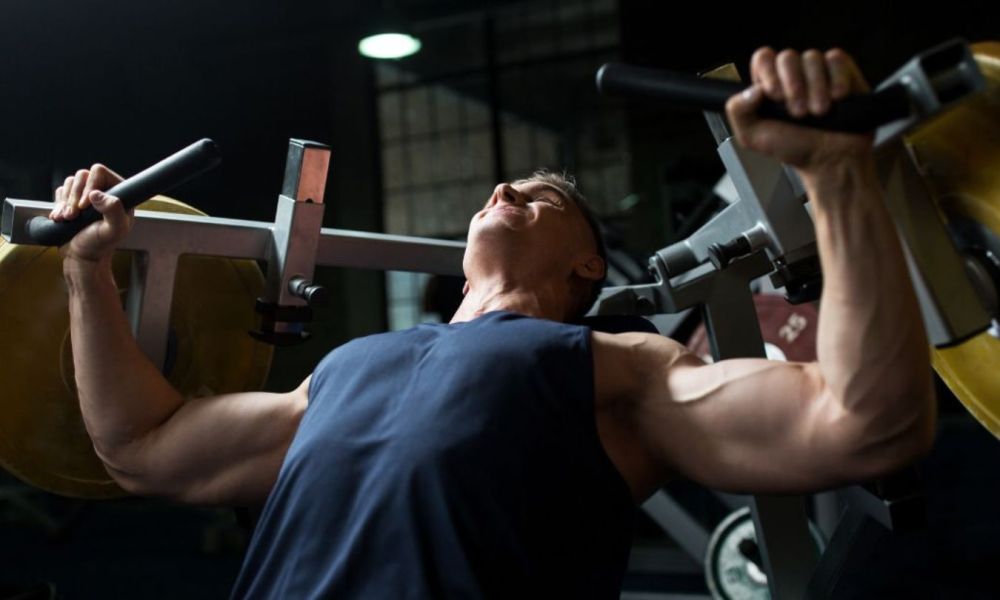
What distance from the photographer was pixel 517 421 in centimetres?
116

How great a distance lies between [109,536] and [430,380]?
11.2 ft

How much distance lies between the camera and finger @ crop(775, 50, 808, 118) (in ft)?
2.98

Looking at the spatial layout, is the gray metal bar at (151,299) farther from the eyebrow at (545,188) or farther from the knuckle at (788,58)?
the knuckle at (788,58)

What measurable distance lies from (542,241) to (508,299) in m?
0.13

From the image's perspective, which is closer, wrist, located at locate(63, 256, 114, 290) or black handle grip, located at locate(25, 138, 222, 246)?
black handle grip, located at locate(25, 138, 222, 246)

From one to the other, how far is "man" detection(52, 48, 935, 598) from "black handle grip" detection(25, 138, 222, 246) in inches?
0.8

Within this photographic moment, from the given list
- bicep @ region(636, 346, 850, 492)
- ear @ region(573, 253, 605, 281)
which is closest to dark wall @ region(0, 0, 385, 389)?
ear @ region(573, 253, 605, 281)

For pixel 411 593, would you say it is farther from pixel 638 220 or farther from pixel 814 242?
pixel 638 220

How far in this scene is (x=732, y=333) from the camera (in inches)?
64.8

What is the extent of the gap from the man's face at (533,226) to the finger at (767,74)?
0.63 m

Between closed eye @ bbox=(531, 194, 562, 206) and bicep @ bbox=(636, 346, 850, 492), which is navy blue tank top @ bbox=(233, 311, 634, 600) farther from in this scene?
closed eye @ bbox=(531, 194, 562, 206)

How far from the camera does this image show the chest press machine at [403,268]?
1.04 m

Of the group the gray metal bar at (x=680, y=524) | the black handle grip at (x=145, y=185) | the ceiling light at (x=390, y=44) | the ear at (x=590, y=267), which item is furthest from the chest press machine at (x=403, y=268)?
the ceiling light at (x=390, y=44)

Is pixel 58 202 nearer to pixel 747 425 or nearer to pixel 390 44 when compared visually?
pixel 747 425
